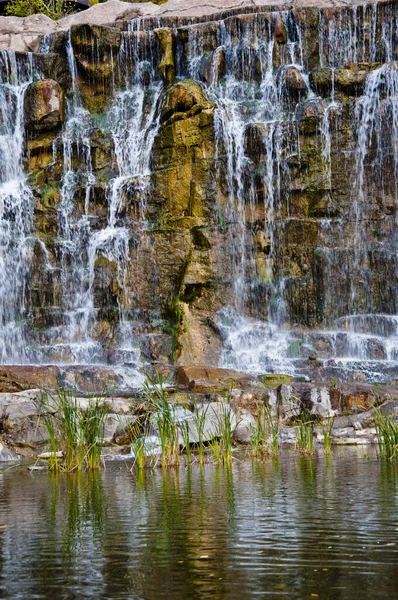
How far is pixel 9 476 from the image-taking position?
391 inches

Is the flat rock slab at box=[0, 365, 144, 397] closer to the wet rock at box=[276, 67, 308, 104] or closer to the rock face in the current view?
the rock face

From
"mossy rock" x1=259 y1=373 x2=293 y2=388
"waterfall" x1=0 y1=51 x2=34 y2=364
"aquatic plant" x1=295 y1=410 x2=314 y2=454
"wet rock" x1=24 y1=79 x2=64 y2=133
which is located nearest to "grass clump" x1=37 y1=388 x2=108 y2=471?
"aquatic plant" x1=295 y1=410 x2=314 y2=454

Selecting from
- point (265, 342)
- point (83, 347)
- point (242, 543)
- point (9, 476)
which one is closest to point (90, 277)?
point (83, 347)

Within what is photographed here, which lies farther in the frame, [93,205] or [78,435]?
[93,205]

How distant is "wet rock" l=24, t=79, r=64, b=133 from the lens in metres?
25.8

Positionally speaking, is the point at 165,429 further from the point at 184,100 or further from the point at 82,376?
the point at 184,100

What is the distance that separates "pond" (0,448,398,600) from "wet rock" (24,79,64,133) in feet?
60.3

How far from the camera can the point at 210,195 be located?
24.2 meters

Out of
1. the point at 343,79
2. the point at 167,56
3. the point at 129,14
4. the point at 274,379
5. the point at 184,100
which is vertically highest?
the point at 129,14

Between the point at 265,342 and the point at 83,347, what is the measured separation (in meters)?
4.47

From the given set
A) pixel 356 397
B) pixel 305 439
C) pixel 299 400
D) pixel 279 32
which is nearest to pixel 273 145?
pixel 279 32

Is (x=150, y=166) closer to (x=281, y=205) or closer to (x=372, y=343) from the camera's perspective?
(x=281, y=205)

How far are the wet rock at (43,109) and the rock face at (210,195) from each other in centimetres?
6

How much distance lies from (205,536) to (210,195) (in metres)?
19.4
